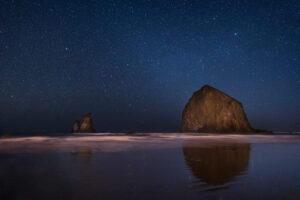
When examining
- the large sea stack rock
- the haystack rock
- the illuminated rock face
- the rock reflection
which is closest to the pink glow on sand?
the rock reflection

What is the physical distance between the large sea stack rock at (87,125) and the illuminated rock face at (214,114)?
5952cm

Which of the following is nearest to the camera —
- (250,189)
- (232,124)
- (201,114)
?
(250,189)

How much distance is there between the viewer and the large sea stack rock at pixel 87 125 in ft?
457

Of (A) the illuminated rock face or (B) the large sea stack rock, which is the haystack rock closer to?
(B) the large sea stack rock

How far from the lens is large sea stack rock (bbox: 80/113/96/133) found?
139 m

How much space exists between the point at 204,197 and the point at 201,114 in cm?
10616

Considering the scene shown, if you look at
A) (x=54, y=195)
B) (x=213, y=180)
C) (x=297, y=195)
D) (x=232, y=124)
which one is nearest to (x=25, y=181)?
(x=54, y=195)

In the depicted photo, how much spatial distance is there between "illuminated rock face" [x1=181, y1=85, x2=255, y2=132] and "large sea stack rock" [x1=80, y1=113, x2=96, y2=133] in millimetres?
59521

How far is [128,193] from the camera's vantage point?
5.52m

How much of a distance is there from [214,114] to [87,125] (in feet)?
256

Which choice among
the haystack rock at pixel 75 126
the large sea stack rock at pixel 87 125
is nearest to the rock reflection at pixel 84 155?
the large sea stack rock at pixel 87 125

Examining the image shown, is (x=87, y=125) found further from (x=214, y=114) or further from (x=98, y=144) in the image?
(x=98, y=144)

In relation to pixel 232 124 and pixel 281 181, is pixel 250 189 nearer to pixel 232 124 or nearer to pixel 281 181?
pixel 281 181

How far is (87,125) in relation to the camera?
140 meters
